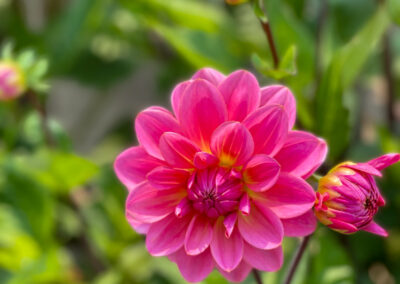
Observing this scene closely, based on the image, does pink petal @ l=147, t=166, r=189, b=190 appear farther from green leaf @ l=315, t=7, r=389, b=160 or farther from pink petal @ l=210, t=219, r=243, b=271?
green leaf @ l=315, t=7, r=389, b=160

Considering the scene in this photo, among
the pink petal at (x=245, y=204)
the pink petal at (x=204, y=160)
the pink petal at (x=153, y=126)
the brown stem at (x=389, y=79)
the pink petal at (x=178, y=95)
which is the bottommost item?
the brown stem at (x=389, y=79)

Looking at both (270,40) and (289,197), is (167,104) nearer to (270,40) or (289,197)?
(270,40)

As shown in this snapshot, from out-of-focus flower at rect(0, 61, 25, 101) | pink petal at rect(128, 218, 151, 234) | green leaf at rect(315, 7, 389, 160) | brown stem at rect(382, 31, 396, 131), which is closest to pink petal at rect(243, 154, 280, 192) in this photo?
pink petal at rect(128, 218, 151, 234)

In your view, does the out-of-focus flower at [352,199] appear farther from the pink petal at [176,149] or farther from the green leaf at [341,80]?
the green leaf at [341,80]

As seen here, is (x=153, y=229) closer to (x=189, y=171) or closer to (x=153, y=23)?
(x=189, y=171)

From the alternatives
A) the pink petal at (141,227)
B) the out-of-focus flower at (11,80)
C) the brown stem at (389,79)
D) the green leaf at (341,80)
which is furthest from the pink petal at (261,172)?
the brown stem at (389,79)

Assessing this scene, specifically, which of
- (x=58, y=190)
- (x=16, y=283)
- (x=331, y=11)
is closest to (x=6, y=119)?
(x=58, y=190)
